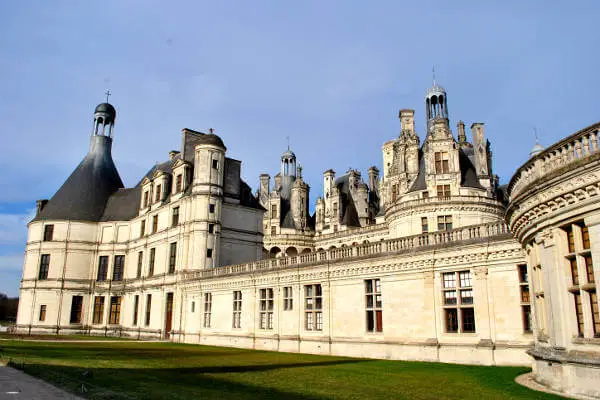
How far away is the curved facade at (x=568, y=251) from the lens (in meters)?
9.02

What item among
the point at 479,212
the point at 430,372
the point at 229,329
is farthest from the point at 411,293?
the point at 479,212

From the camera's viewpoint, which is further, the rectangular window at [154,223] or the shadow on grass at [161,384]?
the rectangular window at [154,223]

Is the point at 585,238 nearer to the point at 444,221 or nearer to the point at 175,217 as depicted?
the point at 444,221

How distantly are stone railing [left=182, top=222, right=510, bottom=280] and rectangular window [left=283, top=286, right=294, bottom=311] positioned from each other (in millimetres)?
1276

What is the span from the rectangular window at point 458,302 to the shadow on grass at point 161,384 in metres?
7.75

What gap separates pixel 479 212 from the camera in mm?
39375

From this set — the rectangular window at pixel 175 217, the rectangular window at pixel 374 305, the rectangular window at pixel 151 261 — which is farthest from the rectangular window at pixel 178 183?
the rectangular window at pixel 374 305

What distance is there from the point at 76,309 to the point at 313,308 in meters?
32.5

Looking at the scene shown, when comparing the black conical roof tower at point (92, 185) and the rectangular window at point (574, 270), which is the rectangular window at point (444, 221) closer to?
the rectangular window at point (574, 270)

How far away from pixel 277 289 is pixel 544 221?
17.8 m

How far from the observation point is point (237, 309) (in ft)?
97.7

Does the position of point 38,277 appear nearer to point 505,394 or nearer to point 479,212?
point 479,212

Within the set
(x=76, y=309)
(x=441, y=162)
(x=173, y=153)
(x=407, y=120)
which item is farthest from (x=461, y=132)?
(x=76, y=309)

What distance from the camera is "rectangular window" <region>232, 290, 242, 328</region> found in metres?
29.5
